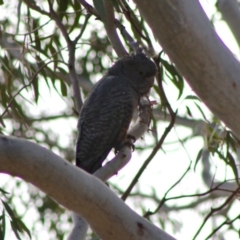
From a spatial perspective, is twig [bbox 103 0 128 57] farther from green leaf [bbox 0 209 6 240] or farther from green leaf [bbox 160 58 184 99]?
green leaf [bbox 0 209 6 240]

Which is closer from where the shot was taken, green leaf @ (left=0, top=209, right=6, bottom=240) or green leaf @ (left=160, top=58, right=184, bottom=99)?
green leaf @ (left=0, top=209, right=6, bottom=240)

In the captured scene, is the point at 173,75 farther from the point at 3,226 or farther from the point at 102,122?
the point at 3,226

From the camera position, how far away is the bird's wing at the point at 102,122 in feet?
12.3

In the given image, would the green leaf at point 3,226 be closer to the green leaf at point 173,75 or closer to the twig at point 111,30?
the twig at point 111,30

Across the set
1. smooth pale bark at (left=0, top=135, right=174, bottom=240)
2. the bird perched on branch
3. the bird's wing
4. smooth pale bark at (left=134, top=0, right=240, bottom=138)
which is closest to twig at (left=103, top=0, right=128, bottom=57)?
the bird perched on branch

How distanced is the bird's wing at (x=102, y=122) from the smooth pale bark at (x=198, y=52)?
4.11ft

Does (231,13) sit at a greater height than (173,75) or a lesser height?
greater

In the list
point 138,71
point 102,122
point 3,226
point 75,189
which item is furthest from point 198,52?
point 138,71

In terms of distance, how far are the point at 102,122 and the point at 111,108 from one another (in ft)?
0.33

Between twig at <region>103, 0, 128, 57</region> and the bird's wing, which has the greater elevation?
twig at <region>103, 0, 128, 57</region>

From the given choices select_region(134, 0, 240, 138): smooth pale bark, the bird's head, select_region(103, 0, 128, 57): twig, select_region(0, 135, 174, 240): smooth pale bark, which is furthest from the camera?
the bird's head

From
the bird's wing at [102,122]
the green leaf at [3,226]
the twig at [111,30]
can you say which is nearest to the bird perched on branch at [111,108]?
the bird's wing at [102,122]

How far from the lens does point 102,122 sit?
12.9 feet

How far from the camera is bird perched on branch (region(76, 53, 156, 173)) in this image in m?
3.78
